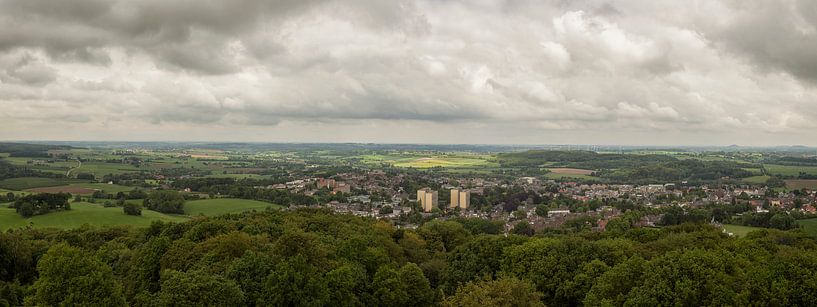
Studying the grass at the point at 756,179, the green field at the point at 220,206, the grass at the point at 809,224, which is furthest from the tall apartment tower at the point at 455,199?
the grass at the point at 756,179

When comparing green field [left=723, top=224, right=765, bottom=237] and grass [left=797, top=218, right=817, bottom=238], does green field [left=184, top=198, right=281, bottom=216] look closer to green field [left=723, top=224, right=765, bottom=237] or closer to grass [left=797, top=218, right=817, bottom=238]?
green field [left=723, top=224, right=765, bottom=237]

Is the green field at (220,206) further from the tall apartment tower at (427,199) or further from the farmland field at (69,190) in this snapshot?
the tall apartment tower at (427,199)

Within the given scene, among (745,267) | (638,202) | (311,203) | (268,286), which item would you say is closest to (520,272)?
(745,267)

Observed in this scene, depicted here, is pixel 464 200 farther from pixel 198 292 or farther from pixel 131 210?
pixel 198 292

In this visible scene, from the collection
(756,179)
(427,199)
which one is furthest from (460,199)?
(756,179)

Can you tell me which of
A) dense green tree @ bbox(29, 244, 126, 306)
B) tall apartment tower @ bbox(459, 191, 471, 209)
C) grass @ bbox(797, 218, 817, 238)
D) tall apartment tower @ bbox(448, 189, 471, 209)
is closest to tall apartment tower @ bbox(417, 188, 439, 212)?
tall apartment tower @ bbox(448, 189, 471, 209)

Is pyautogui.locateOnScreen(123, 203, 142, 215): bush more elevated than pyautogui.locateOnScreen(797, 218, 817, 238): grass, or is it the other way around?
pyautogui.locateOnScreen(123, 203, 142, 215): bush
